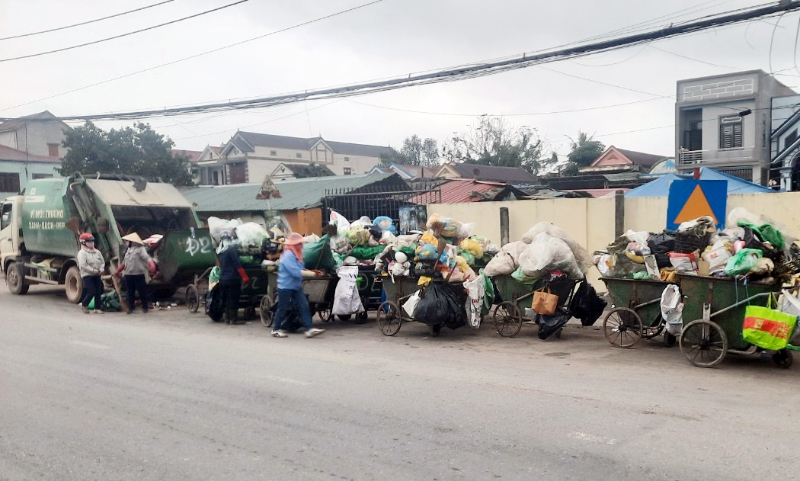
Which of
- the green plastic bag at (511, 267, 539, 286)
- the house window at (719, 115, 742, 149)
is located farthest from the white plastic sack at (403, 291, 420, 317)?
the house window at (719, 115, 742, 149)

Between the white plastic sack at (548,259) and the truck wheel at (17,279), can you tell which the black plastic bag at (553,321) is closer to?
the white plastic sack at (548,259)

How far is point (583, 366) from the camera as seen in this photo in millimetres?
7336

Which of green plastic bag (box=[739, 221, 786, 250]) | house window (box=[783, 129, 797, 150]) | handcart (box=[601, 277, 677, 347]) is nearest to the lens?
green plastic bag (box=[739, 221, 786, 250])

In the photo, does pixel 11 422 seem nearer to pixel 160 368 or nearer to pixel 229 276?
pixel 160 368

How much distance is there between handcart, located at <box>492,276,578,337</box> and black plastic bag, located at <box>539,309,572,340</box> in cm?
9

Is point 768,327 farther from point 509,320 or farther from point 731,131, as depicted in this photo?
point 731,131

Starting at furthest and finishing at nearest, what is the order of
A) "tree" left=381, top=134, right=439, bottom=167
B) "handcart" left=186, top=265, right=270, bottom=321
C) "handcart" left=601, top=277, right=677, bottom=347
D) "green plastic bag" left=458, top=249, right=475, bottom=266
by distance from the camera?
"tree" left=381, top=134, right=439, bottom=167
"handcart" left=186, top=265, right=270, bottom=321
"green plastic bag" left=458, top=249, right=475, bottom=266
"handcart" left=601, top=277, right=677, bottom=347

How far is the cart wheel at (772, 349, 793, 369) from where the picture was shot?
703 centimetres

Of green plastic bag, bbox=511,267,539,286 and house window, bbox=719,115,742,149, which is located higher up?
house window, bbox=719,115,742,149

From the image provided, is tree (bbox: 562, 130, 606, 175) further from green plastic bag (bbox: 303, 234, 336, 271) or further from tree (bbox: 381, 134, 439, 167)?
green plastic bag (bbox: 303, 234, 336, 271)

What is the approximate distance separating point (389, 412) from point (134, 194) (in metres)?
10.6

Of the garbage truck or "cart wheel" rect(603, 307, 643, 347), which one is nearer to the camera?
"cart wheel" rect(603, 307, 643, 347)

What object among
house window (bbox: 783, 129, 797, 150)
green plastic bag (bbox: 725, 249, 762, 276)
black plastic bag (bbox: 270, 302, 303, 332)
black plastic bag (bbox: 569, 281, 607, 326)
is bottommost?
black plastic bag (bbox: 270, 302, 303, 332)

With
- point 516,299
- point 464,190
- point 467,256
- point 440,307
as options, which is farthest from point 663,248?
point 464,190
